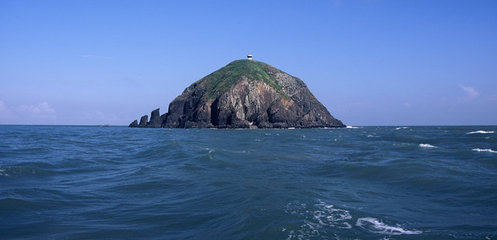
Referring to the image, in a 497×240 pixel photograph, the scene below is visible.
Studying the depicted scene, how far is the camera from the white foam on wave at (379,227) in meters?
8.74

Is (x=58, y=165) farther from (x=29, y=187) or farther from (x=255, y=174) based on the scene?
(x=255, y=174)

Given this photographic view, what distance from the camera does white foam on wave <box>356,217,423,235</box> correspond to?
8.74 metres

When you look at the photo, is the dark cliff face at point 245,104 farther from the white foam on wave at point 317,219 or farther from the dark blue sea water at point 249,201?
the white foam on wave at point 317,219

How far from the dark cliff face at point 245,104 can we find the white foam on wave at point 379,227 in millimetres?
124568

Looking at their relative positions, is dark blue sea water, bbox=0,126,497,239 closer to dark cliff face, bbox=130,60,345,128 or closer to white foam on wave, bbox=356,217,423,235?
white foam on wave, bbox=356,217,423,235

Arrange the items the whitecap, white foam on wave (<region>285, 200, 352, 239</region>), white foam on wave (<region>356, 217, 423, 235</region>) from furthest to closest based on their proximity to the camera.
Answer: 1. the whitecap
2. white foam on wave (<region>356, 217, 423, 235</region>)
3. white foam on wave (<region>285, 200, 352, 239</region>)

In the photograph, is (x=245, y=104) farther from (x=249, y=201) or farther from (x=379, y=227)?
(x=379, y=227)

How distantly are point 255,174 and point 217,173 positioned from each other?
2232 millimetres

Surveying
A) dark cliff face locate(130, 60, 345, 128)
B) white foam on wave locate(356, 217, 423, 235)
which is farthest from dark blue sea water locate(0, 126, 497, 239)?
dark cliff face locate(130, 60, 345, 128)

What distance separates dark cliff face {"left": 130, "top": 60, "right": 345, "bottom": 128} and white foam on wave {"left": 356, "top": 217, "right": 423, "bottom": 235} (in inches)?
4904

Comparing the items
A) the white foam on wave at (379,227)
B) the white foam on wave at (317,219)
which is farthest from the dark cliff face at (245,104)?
the white foam on wave at (379,227)

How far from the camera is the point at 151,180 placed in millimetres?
16469

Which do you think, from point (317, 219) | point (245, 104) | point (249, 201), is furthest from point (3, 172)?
point (245, 104)

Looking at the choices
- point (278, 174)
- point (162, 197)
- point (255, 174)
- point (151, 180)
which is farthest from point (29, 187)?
point (278, 174)
